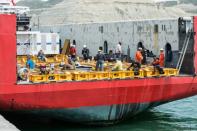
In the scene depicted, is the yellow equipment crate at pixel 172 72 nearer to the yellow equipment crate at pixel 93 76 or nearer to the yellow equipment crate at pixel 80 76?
the yellow equipment crate at pixel 93 76

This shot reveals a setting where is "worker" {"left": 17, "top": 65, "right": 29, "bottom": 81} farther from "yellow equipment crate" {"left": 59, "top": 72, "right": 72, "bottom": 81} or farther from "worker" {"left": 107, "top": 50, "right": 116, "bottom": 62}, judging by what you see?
"worker" {"left": 107, "top": 50, "right": 116, "bottom": 62}

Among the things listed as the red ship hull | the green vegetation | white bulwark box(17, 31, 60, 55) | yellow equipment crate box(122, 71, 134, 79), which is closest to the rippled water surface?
the red ship hull

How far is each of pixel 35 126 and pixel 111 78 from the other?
136 inches

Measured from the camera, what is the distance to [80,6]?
104 meters

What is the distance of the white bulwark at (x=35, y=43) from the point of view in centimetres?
2255

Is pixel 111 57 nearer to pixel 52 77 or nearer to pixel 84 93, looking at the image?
pixel 84 93

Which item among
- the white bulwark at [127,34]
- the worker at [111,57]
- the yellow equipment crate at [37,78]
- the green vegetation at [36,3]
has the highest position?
the green vegetation at [36,3]

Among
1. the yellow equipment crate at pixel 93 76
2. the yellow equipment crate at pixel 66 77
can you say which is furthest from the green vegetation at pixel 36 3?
the yellow equipment crate at pixel 66 77

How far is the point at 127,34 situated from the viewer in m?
20.5

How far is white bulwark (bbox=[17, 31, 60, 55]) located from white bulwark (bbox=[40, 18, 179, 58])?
1209 millimetres

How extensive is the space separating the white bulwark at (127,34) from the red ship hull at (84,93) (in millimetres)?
2031

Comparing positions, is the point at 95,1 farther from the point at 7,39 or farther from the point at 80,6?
the point at 7,39

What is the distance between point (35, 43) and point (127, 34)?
5543 mm

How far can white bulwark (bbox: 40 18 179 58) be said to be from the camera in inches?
728
